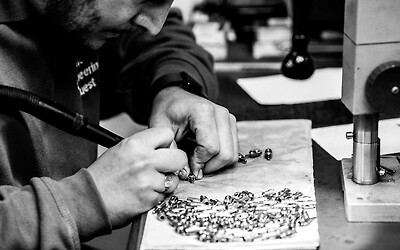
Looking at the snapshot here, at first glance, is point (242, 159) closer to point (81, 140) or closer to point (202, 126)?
point (202, 126)

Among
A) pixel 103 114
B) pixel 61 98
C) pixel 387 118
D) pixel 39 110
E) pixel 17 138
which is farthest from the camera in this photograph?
pixel 103 114

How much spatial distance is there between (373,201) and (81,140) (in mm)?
692

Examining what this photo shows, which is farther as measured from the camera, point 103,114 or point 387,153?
point 103,114

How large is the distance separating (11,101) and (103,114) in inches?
33.1

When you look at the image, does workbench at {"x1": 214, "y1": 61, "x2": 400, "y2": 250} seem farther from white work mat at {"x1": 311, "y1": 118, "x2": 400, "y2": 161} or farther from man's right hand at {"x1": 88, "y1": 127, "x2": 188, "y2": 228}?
man's right hand at {"x1": 88, "y1": 127, "x2": 188, "y2": 228}

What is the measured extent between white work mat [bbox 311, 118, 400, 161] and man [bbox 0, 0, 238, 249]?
22 cm

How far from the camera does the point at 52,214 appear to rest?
1.04 m

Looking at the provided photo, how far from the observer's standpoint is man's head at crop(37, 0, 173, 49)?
50.8 inches

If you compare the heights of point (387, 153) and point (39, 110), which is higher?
point (39, 110)

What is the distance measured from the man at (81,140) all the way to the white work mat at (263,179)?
43 millimetres

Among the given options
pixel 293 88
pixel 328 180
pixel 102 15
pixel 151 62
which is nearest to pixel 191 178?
pixel 328 180

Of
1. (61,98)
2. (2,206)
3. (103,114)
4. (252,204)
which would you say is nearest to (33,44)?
(61,98)

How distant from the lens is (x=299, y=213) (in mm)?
1082

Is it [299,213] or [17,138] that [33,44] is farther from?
[299,213]
